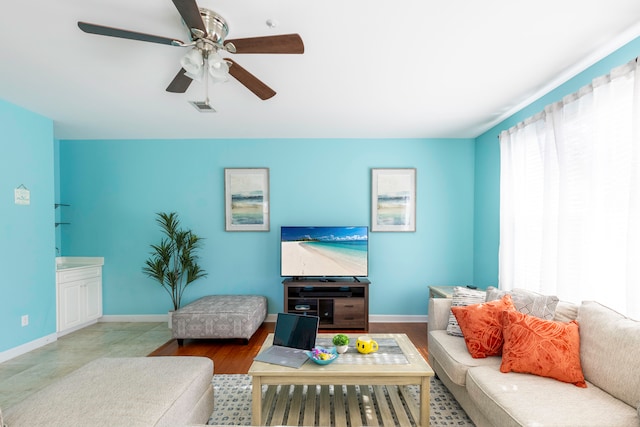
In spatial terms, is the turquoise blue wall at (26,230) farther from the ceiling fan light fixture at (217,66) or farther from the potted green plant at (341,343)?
the potted green plant at (341,343)

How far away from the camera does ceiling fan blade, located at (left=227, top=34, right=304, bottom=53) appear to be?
1.65 m

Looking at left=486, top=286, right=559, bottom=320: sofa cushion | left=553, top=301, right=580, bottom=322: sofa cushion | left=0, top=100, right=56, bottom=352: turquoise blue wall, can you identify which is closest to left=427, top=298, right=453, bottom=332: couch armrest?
left=486, top=286, right=559, bottom=320: sofa cushion

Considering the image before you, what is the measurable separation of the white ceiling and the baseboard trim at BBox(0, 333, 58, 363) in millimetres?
2499

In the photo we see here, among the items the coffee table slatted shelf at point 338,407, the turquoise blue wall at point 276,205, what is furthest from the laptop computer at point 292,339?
the turquoise blue wall at point 276,205

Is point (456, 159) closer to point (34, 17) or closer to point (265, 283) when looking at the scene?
point (265, 283)

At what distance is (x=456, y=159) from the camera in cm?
430

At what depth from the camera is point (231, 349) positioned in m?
3.38

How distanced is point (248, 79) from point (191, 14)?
631 mm

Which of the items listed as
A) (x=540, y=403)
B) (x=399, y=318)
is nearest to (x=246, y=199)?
(x=399, y=318)

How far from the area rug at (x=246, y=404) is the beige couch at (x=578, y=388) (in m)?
0.15

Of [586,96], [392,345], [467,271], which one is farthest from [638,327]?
[467,271]

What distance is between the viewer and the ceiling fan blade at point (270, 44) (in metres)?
1.65

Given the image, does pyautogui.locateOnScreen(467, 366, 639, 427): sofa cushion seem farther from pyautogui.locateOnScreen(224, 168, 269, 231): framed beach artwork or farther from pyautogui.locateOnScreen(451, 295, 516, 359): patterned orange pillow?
pyautogui.locateOnScreen(224, 168, 269, 231): framed beach artwork

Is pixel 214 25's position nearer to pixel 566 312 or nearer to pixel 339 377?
pixel 339 377
